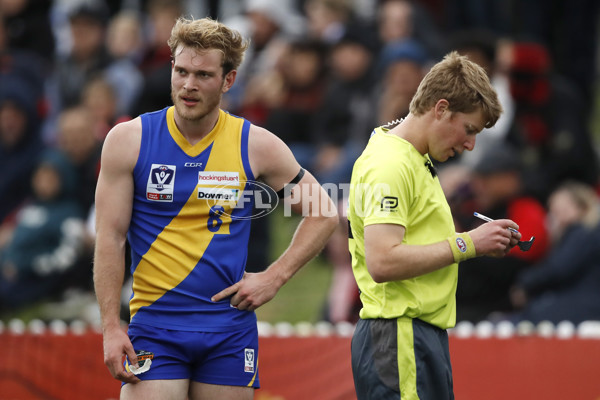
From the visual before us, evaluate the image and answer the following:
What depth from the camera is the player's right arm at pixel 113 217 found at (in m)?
5.11

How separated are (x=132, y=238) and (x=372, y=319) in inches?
52.3

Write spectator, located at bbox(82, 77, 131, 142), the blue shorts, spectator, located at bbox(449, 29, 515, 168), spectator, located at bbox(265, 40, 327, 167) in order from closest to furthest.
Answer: the blue shorts → spectator, located at bbox(449, 29, 515, 168) → spectator, located at bbox(265, 40, 327, 167) → spectator, located at bbox(82, 77, 131, 142)

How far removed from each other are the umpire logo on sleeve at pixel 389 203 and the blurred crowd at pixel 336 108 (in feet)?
14.4

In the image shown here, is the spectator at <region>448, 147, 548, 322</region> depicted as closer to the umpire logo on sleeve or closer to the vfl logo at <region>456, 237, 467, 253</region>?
the vfl logo at <region>456, 237, 467, 253</region>

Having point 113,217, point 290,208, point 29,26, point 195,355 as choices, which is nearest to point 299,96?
point 29,26

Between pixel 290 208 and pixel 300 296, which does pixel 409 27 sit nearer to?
pixel 300 296

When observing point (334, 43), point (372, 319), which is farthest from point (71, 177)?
point (372, 319)

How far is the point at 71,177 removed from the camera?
464 inches

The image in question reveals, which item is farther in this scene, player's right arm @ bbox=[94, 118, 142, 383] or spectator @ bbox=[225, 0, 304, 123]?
spectator @ bbox=[225, 0, 304, 123]

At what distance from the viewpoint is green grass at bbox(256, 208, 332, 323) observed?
1105cm

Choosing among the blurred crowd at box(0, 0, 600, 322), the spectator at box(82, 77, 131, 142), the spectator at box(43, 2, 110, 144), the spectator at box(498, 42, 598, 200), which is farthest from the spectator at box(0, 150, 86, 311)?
the spectator at box(498, 42, 598, 200)

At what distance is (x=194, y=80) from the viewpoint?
513 centimetres

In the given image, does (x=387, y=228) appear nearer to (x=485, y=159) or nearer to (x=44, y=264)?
(x=485, y=159)

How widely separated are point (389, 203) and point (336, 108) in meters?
6.78
